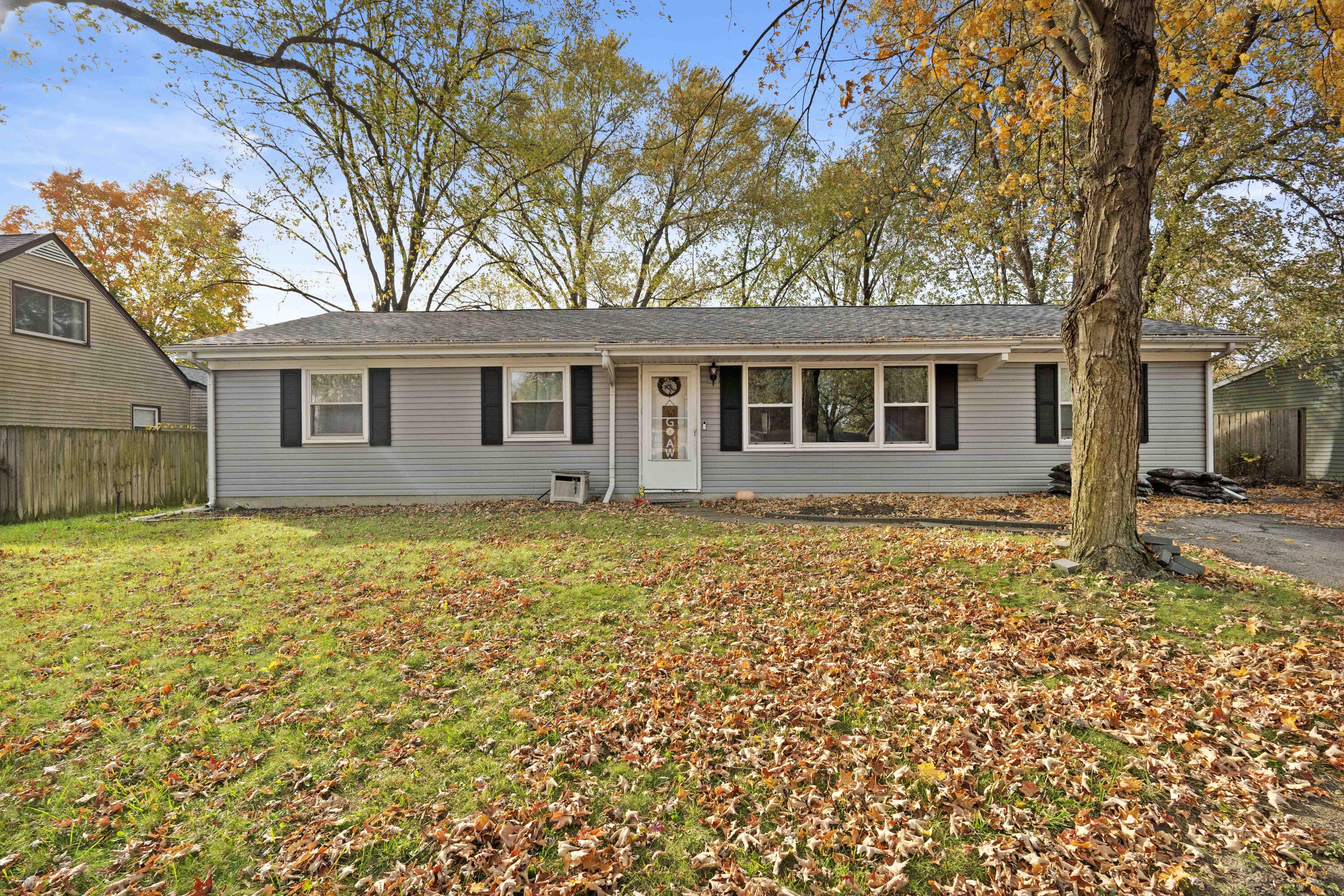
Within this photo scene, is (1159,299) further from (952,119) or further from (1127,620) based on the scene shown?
(1127,620)

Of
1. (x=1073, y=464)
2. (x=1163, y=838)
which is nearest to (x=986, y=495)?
(x=1073, y=464)

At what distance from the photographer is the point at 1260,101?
12.4 metres

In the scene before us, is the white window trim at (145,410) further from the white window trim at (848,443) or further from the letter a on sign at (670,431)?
the white window trim at (848,443)

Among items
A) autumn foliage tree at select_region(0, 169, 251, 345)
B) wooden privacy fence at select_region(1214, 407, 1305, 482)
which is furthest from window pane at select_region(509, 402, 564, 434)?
autumn foliage tree at select_region(0, 169, 251, 345)

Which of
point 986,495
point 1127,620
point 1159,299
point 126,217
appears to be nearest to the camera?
point 1127,620

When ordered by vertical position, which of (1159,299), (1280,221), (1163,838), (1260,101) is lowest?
(1163,838)

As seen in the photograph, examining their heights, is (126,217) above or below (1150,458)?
above

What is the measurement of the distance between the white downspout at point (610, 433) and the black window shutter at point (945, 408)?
6004 mm

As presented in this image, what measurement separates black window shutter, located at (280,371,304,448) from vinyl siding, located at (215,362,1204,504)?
152 mm

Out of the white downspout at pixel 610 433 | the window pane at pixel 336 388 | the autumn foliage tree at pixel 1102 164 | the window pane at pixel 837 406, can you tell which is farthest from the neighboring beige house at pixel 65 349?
the autumn foliage tree at pixel 1102 164

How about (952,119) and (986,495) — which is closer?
(952,119)

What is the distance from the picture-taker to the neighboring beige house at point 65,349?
1308 cm

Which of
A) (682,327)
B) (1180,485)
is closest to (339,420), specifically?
(682,327)

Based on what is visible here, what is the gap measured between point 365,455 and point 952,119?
35.8ft
